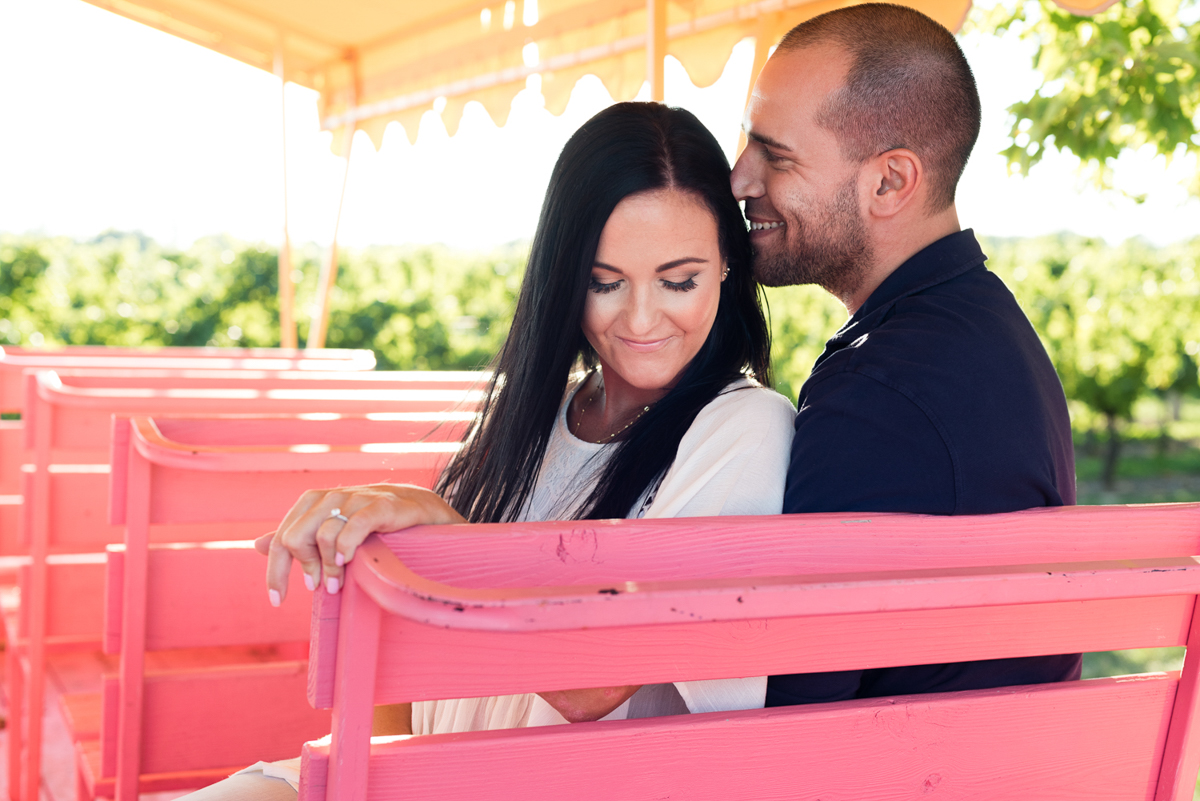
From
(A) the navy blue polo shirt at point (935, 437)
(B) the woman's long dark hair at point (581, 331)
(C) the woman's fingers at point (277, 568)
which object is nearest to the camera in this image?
(C) the woman's fingers at point (277, 568)

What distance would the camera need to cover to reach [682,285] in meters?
1.61

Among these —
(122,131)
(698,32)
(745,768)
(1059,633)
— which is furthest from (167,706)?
(122,131)

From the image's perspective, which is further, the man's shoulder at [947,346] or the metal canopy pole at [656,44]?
the metal canopy pole at [656,44]

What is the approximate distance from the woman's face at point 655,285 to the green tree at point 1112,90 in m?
2.31

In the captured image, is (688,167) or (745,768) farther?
(688,167)

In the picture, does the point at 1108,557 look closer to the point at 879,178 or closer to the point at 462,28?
the point at 879,178

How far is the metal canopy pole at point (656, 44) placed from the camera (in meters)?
3.10

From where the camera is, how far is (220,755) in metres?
1.77

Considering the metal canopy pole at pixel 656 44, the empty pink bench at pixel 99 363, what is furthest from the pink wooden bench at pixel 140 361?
the metal canopy pole at pixel 656 44

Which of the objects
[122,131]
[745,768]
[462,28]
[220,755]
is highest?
[122,131]

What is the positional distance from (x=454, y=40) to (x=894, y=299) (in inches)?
138

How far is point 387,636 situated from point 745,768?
40 centimetres

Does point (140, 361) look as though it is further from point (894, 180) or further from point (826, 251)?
point (894, 180)

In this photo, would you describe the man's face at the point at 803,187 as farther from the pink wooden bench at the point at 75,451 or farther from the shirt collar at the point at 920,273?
the pink wooden bench at the point at 75,451
